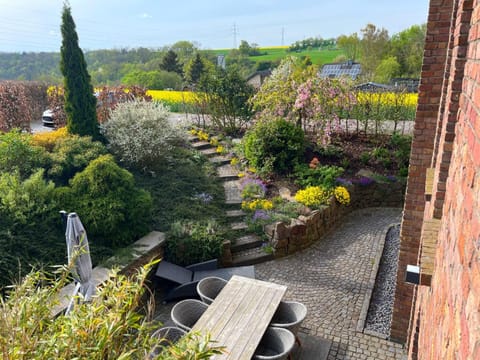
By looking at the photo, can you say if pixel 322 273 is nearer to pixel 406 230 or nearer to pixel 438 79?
pixel 406 230

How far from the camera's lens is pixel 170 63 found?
35.1 meters

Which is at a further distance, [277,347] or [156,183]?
[156,183]

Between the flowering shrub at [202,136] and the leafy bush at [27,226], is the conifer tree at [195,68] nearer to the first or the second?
the flowering shrub at [202,136]

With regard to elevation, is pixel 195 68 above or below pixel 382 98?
→ above

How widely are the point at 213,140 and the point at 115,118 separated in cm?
326

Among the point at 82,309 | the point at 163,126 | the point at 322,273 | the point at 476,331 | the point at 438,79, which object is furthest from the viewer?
the point at 163,126

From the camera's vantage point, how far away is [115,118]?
921 centimetres

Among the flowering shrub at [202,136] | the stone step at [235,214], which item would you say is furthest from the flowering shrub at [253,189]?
the flowering shrub at [202,136]

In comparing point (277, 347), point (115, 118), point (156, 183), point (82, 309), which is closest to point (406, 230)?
point (277, 347)

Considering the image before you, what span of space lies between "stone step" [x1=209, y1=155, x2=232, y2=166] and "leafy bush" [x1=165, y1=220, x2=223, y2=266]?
154 inches

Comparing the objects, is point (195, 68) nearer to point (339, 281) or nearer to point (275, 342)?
point (339, 281)

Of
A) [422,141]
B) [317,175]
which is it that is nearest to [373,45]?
[317,175]

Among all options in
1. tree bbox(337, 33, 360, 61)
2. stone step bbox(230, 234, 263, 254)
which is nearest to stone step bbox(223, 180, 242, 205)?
stone step bbox(230, 234, 263, 254)

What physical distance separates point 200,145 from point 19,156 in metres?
5.24
